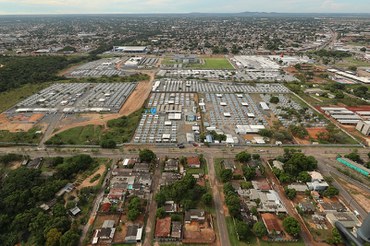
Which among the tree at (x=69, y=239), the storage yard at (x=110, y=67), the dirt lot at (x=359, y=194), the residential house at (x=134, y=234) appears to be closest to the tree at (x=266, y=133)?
the dirt lot at (x=359, y=194)

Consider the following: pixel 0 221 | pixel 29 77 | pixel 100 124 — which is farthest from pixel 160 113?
pixel 29 77

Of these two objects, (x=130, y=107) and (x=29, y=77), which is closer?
(x=130, y=107)

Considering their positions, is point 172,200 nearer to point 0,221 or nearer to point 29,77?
point 0,221

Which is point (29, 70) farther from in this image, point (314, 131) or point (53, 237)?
point (314, 131)

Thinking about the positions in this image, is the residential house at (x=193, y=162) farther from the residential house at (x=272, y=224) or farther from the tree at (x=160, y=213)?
the residential house at (x=272, y=224)

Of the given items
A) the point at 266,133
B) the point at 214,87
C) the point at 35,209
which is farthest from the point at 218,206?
the point at 214,87

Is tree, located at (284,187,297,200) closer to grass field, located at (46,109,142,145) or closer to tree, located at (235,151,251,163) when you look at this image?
tree, located at (235,151,251,163)
